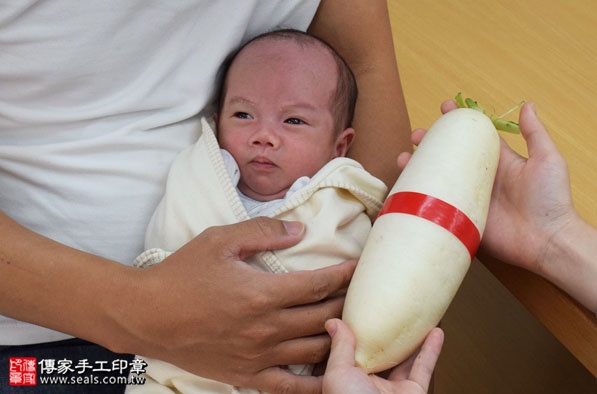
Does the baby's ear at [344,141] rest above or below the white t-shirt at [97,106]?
below

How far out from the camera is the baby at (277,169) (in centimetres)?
106

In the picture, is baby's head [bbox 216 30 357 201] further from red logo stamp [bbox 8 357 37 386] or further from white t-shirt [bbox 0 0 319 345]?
red logo stamp [bbox 8 357 37 386]

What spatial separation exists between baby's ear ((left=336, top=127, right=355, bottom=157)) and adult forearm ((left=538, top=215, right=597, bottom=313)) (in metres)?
0.35

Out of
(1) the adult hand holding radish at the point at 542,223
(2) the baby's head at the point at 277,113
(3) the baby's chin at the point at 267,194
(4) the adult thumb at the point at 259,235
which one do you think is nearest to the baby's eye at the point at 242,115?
(2) the baby's head at the point at 277,113

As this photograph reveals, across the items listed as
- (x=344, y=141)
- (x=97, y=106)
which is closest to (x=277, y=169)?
(x=344, y=141)

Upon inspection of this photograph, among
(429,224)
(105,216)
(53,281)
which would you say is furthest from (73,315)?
(429,224)

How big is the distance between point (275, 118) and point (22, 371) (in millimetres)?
497

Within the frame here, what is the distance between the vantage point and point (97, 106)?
1105 millimetres

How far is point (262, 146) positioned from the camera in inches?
45.6

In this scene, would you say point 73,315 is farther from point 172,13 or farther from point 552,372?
point 552,372

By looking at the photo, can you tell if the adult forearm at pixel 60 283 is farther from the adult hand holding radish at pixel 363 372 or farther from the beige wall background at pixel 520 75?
the beige wall background at pixel 520 75

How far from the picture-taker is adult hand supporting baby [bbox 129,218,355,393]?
954mm

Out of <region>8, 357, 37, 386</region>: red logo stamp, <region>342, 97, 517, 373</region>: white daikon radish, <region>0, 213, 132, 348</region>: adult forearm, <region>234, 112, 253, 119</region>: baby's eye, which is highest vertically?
<region>234, 112, 253, 119</region>: baby's eye

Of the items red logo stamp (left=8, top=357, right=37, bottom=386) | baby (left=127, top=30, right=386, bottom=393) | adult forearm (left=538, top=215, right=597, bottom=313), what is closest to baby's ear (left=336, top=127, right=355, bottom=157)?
baby (left=127, top=30, right=386, bottom=393)
